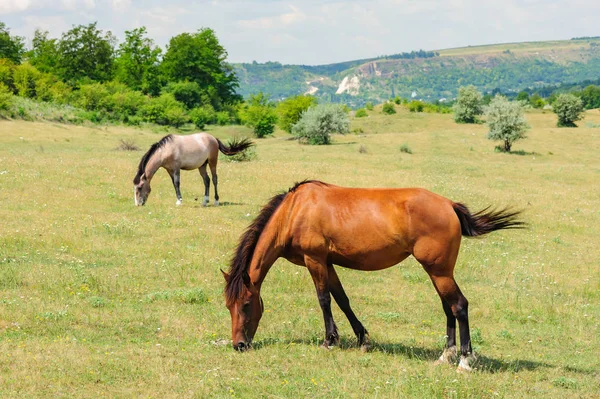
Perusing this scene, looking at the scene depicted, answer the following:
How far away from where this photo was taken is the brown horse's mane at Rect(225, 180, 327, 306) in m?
9.55

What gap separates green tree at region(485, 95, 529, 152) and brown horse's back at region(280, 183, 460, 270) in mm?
45428

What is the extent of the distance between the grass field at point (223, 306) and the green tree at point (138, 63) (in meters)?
67.4

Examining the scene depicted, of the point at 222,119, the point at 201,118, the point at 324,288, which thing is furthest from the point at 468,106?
the point at 324,288

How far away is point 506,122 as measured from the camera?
5228 centimetres

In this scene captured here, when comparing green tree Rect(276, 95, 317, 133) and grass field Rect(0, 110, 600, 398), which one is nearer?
grass field Rect(0, 110, 600, 398)

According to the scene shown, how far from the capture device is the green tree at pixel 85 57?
9656 centimetres

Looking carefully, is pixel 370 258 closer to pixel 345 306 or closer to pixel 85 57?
pixel 345 306

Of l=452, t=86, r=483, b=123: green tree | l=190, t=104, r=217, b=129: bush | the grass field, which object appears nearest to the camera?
the grass field

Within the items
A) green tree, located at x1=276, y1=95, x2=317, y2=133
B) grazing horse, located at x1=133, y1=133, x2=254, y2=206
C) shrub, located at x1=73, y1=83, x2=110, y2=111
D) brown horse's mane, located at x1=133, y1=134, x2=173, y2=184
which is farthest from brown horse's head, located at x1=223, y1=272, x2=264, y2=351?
shrub, located at x1=73, y1=83, x2=110, y2=111

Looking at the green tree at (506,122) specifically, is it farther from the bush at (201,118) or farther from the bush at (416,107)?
the bush at (416,107)

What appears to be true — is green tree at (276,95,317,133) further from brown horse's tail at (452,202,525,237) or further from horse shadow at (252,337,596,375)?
brown horse's tail at (452,202,525,237)

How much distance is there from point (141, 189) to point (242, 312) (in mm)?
13459

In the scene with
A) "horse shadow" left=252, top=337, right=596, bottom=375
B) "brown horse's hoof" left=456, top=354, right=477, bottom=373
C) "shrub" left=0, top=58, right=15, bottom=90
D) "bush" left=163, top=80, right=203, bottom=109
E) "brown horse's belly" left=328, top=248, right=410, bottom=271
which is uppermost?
"shrub" left=0, top=58, right=15, bottom=90

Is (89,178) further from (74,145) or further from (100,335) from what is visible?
→ (74,145)
